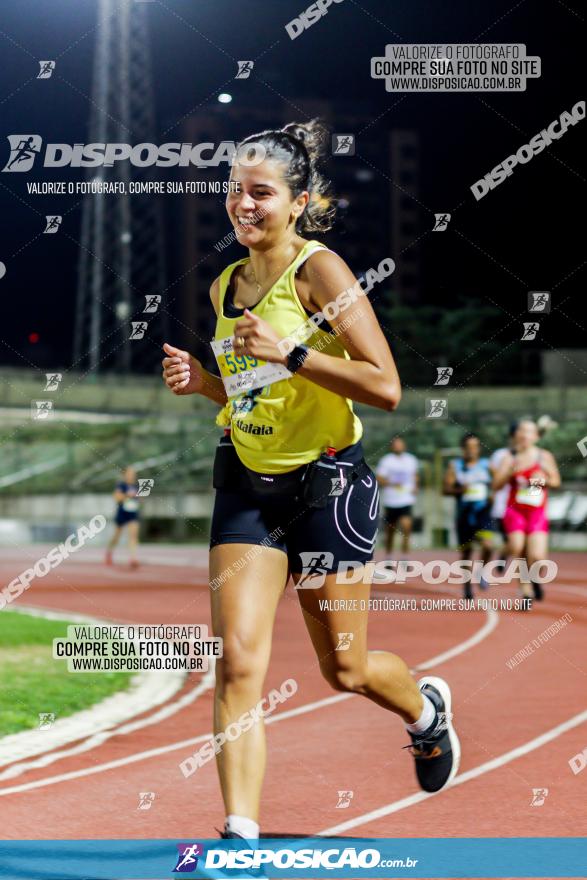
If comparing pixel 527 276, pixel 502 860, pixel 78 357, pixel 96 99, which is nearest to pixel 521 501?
pixel 502 860

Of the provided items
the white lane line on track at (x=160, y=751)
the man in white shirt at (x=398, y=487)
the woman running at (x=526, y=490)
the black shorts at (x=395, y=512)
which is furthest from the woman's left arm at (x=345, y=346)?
the black shorts at (x=395, y=512)

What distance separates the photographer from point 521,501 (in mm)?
11727

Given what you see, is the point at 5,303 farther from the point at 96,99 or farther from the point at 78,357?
the point at 96,99

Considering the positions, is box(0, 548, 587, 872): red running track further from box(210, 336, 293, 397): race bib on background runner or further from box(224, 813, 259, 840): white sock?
box(210, 336, 293, 397): race bib on background runner

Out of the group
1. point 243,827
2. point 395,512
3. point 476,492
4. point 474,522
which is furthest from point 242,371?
point 395,512

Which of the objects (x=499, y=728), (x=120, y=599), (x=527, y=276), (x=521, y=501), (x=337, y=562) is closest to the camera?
(x=337, y=562)

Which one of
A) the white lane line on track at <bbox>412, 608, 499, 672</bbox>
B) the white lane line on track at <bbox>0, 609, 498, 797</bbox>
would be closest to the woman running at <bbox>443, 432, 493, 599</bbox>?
the white lane line on track at <bbox>412, 608, 499, 672</bbox>

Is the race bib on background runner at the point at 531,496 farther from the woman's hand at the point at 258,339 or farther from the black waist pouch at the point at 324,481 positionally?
the woman's hand at the point at 258,339

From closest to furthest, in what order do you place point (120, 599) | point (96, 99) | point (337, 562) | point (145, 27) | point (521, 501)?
point (337, 562)
point (521, 501)
point (120, 599)
point (96, 99)
point (145, 27)

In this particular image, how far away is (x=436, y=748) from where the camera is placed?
16.1 feet

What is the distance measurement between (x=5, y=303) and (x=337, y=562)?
1251 inches

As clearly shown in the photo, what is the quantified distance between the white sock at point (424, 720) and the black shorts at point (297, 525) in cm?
92

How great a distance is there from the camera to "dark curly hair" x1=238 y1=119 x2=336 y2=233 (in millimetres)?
4223

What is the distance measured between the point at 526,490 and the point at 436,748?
23.0ft
